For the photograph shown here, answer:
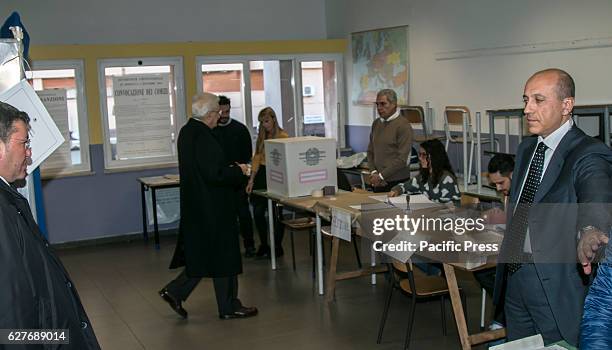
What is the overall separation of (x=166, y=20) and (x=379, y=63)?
8.97 feet

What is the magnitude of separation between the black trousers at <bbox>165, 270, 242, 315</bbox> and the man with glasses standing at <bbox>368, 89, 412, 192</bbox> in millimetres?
1777

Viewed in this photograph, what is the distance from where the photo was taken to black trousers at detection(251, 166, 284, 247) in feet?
23.2

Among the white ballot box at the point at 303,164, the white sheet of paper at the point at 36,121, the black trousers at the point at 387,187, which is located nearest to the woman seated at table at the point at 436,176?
the white ballot box at the point at 303,164

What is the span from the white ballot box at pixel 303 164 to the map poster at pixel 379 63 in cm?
281

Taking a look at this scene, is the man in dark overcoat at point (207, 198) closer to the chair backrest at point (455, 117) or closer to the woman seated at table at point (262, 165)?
the woman seated at table at point (262, 165)

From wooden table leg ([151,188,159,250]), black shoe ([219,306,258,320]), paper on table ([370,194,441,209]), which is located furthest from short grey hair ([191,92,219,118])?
wooden table leg ([151,188,159,250])

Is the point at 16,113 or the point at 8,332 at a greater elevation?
the point at 16,113

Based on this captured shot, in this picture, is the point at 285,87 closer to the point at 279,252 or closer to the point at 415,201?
the point at 279,252

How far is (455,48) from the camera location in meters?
7.81

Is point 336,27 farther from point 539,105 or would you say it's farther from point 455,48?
point 539,105

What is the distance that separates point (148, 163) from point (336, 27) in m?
3.23

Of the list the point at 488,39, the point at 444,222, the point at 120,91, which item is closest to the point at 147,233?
the point at 120,91

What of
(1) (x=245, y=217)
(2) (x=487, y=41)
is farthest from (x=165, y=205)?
(2) (x=487, y=41)

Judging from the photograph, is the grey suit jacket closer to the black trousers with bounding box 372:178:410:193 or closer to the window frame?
the black trousers with bounding box 372:178:410:193
